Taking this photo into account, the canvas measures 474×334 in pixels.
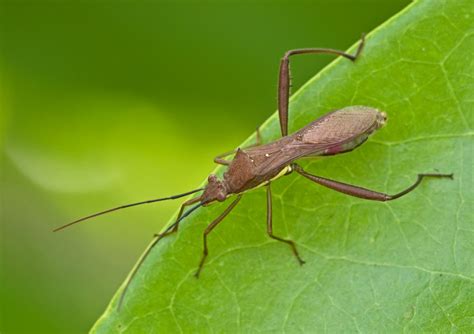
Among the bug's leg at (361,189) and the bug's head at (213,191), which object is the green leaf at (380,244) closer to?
the bug's leg at (361,189)

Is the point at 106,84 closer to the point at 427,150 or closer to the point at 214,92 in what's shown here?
the point at 214,92

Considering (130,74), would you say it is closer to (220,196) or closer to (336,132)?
(220,196)

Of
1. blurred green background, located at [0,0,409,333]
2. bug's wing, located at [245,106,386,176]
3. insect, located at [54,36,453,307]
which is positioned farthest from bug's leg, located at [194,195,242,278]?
blurred green background, located at [0,0,409,333]

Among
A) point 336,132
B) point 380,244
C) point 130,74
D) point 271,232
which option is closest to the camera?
point 380,244

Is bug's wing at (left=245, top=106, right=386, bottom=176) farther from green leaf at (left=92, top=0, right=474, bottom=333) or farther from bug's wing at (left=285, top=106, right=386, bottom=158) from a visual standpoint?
green leaf at (left=92, top=0, right=474, bottom=333)

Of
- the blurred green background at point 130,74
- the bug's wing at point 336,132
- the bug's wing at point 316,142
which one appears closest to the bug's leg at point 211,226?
the bug's wing at point 316,142

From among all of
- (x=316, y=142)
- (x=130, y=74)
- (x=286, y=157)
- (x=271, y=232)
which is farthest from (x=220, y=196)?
(x=130, y=74)

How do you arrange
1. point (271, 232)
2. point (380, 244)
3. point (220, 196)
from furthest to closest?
point (220, 196), point (271, 232), point (380, 244)

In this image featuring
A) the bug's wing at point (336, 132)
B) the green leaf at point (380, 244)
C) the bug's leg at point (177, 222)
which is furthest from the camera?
the bug's wing at point (336, 132)
